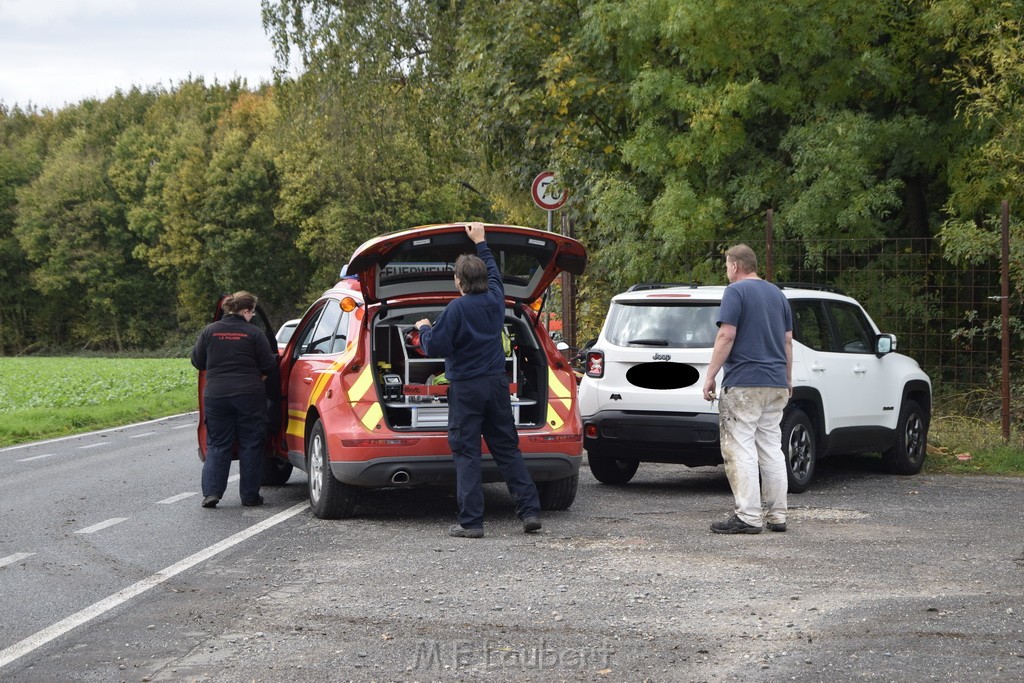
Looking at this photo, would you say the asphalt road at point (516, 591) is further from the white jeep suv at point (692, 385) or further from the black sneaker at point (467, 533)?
the white jeep suv at point (692, 385)


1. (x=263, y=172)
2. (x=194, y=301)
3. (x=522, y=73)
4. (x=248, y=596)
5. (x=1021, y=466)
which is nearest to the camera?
(x=248, y=596)

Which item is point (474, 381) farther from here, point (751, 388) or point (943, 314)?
point (943, 314)

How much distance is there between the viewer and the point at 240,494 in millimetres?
10961

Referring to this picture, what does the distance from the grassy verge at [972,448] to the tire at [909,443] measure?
1.39 ft

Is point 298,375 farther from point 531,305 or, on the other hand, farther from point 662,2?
point 662,2

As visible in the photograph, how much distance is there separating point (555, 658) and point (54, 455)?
1176cm

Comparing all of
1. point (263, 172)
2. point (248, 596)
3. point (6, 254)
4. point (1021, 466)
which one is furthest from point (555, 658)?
point (6, 254)

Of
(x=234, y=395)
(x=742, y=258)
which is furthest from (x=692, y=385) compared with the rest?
(x=234, y=395)

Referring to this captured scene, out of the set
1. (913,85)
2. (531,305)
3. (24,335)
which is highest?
(913,85)

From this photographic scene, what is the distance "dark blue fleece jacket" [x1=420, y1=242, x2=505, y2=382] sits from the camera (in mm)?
9008

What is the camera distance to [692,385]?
10797 mm

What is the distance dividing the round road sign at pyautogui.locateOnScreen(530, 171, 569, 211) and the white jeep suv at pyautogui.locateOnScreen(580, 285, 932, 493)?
22.3 ft

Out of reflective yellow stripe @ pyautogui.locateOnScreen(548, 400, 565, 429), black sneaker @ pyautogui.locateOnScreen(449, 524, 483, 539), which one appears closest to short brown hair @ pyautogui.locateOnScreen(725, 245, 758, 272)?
reflective yellow stripe @ pyautogui.locateOnScreen(548, 400, 565, 429)

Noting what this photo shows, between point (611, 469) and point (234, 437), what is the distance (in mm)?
3272
